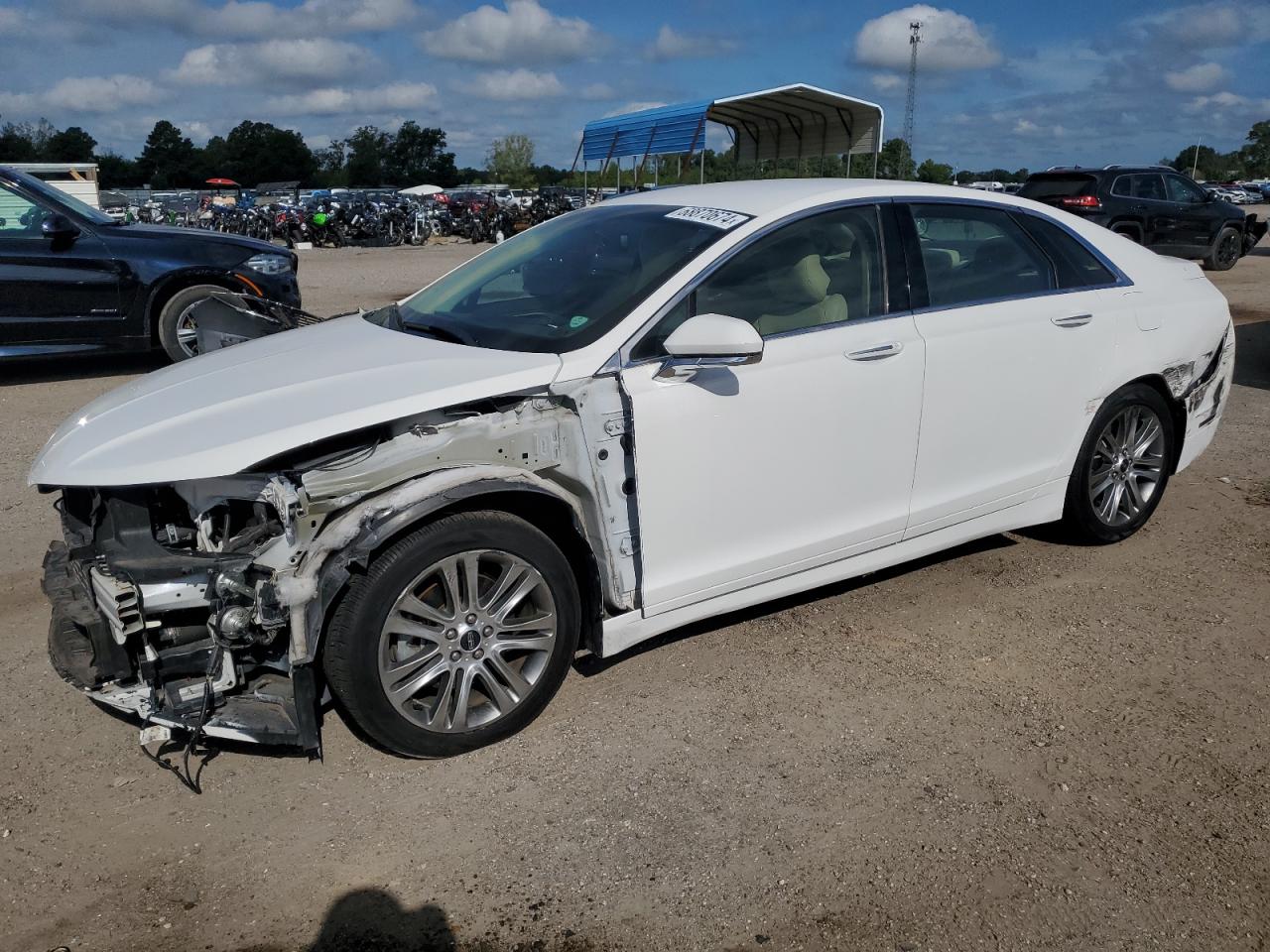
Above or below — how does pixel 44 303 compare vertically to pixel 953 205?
below

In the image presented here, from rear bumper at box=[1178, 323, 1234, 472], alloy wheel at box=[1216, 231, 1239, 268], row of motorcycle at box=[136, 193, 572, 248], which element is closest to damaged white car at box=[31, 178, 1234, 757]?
rear bumper at box=[1178, 323, 1234, 472]

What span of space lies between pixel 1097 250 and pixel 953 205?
0.84 meters

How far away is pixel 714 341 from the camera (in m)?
3.13

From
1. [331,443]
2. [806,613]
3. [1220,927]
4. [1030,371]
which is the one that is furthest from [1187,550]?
[331,443]

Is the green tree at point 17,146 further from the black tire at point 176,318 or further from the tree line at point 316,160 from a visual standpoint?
the black tire at point 176,318

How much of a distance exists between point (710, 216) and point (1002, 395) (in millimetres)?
1387

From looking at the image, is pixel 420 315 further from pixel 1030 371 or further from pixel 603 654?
pixel 1030 371

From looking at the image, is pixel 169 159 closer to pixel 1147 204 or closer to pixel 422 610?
pixel 1147 204

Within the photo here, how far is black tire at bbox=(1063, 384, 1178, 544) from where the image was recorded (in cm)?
448

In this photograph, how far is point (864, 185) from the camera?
3.99 m

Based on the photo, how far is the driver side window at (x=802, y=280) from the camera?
11.5 feet

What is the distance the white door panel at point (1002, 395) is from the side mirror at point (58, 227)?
7.16 meters

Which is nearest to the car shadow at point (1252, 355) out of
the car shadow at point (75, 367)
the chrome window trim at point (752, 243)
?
the chrome window trim at point (752, 243)

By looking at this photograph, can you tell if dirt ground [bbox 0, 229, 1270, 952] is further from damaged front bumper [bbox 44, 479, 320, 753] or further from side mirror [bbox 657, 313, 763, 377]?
side mirror [bbox 657, 313, 763, 377]
